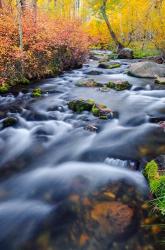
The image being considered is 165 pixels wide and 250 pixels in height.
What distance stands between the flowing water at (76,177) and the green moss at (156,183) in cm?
15

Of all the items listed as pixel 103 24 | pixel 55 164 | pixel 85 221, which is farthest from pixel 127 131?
Result: pixel 103 24

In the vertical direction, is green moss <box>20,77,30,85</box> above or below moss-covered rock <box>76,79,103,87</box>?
above

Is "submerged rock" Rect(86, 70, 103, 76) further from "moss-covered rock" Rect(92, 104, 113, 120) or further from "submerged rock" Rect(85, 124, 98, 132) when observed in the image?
"submerged rock" Rect(85, 124, 98, 132)

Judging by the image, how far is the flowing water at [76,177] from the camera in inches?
142

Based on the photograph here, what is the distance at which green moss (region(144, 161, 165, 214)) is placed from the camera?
3859 millimetres

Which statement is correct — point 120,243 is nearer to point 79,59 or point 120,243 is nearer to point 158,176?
point 158,176

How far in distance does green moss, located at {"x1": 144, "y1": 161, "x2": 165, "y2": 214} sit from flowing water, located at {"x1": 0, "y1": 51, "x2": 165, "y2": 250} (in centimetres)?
15

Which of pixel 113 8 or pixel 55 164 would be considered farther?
pixel 113 8

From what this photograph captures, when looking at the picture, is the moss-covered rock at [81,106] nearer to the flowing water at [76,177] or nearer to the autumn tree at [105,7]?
the flowing water at [76,177]

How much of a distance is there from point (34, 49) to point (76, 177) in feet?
26.0

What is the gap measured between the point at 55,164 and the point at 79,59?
38.3 feet

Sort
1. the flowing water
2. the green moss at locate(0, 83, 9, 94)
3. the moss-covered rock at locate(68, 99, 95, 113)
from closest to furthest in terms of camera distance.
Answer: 1. the flowing water
2. the moss-covered rock at locate(68, 99, 95, 113)
3. the green moss at locate(0, 83, 9, 94)

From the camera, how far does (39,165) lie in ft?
17.4

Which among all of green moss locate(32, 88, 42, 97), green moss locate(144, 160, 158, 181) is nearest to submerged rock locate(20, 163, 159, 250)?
green moss locate(144, 160, 158, 181)
